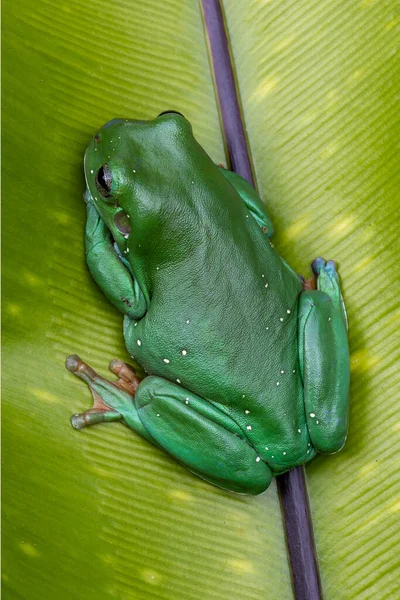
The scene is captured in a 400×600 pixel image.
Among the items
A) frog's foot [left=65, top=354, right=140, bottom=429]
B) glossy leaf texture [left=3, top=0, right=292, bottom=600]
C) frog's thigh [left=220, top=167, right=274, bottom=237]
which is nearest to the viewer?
glossy leaf texture [left=3, top=0, right=292, bottom=600]

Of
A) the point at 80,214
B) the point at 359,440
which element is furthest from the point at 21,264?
the point at 359,440

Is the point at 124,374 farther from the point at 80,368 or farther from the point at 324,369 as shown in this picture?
the point at 324,369

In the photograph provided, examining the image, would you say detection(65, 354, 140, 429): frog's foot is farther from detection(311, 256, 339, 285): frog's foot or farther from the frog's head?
detection(311, 256, 339, 285): frog's foot

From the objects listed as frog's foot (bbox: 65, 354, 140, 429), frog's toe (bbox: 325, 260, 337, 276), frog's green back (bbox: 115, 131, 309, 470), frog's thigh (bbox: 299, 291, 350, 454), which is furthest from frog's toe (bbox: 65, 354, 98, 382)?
frog's toe (bbox: 325, 260, 337, 276)

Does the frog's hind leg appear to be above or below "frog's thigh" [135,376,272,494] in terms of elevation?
below

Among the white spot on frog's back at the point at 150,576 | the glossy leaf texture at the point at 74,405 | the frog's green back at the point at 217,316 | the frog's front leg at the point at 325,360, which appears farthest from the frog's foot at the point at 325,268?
the white spot on frog's back at the point at 150,576

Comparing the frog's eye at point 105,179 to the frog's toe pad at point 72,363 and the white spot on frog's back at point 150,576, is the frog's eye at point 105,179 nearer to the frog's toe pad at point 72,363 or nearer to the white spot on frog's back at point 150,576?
the frog's toe pad at point 72,363
